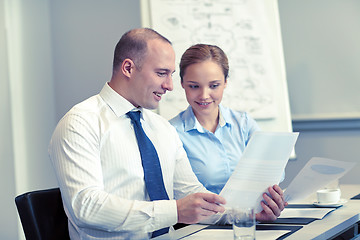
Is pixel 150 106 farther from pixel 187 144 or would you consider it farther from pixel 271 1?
pixel 271 1

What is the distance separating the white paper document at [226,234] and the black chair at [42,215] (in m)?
0.47

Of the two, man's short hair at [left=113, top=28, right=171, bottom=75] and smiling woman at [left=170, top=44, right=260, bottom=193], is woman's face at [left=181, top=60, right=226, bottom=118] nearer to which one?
smiling woman at [left=170, top=44, right=260, bottom=193]

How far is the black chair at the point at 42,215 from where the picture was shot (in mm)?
1738

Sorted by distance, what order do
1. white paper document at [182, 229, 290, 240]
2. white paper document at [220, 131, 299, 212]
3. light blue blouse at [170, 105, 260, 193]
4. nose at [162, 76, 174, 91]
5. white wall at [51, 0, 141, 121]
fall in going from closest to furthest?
white paper document at [182, 229, 290, 240], white paper document at [220, 131, 299, 212], nose at [162, 76, 174, 91], light blue blouse at [170, 105, 260, 193], white wall at [51, 0, 141, 121]

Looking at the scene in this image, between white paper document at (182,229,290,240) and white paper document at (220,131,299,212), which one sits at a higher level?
white paper document at (220,131,299,212)

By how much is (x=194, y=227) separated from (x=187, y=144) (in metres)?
0.60

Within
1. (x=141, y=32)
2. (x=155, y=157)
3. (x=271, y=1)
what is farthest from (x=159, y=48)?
(x=271, y=1)

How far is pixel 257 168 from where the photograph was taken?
5.70 feet

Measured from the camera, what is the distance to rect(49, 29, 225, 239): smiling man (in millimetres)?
1631

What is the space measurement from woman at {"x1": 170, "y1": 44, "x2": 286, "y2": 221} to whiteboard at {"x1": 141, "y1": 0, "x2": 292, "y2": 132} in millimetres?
1014

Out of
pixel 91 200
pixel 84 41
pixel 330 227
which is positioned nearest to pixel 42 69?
pixel 84 41

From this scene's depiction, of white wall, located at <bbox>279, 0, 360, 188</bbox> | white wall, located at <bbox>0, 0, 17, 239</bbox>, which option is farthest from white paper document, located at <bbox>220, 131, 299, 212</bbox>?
white wall, located at <bbox>0, 0, 17, 239</bbox>

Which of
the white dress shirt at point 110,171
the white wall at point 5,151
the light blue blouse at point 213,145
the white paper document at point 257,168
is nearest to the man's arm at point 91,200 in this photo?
the white dress shirt at point 110,171

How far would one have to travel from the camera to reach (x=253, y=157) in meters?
1.72
